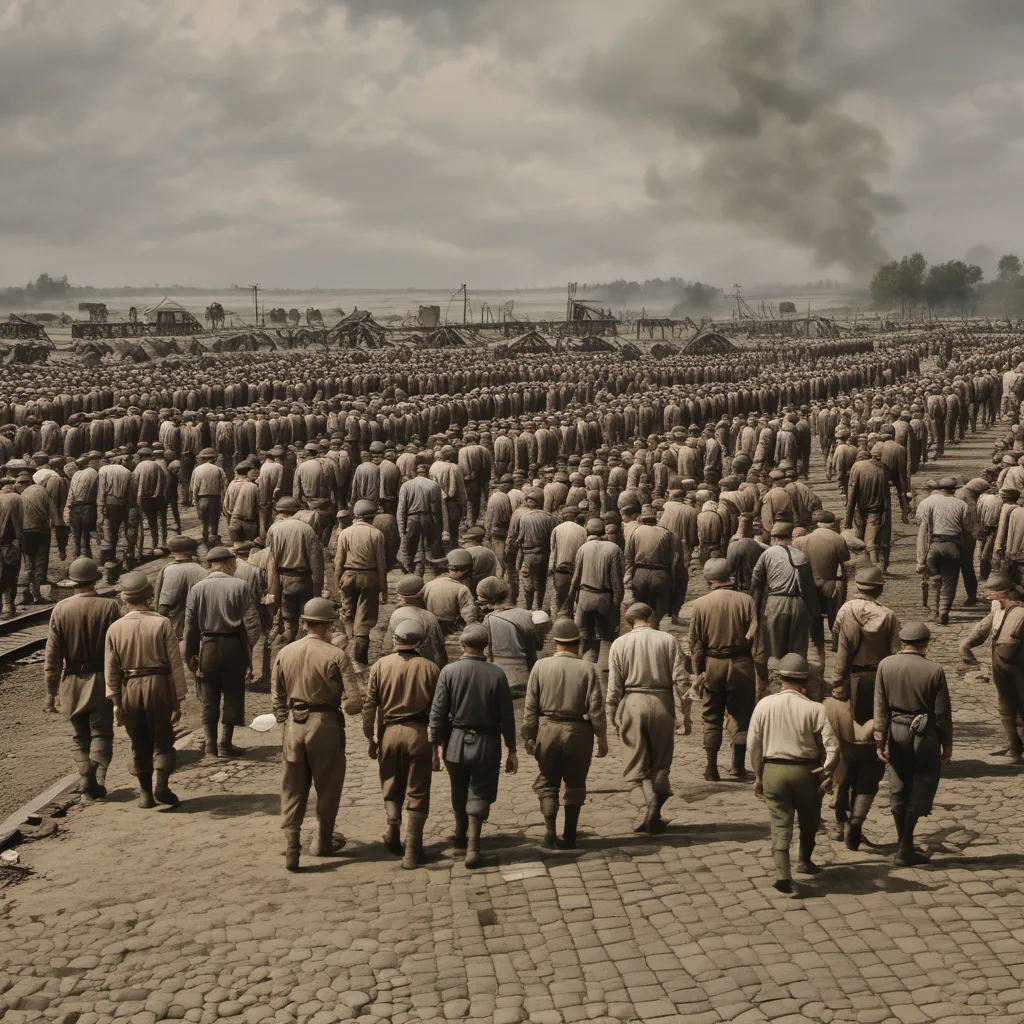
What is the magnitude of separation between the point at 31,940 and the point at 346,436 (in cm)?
2046

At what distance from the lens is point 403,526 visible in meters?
15.5

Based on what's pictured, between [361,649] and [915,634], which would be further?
[361,649]

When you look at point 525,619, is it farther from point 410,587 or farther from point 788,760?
point 788,760

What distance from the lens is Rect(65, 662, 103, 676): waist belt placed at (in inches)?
365

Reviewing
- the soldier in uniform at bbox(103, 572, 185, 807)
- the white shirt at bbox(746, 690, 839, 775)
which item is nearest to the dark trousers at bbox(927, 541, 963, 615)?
the white shirt at bbox(746, 690, 839, 775)

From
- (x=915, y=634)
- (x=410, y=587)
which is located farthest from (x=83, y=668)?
(x=915, y=634)

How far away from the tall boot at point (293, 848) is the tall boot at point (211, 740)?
8.60 feet

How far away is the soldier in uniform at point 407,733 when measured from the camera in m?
7.91

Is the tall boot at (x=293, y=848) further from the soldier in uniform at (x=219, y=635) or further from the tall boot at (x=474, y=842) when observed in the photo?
the soldier in uniform at (x=219, y=635)

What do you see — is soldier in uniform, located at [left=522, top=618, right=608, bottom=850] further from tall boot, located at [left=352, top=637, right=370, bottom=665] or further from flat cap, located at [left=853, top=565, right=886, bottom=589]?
tall boot, located at [left=352, top=637, right=370, bottom=665]

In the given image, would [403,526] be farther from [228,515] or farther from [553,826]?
[553,826]

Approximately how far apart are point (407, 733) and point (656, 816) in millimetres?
1851

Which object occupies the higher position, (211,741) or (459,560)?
(459,560)

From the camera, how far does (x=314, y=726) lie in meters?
7.96
